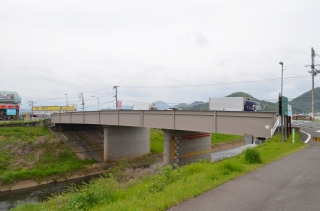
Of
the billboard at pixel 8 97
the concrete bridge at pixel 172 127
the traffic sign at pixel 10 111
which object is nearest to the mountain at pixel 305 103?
the concrete bridge at pixel 172 127

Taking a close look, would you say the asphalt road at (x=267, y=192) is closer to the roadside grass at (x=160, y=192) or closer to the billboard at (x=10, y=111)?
the roadside grass at (x=160, y=192)

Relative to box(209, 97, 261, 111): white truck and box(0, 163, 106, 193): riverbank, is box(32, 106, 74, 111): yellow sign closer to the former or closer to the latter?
box(0, 163, 106, 193): riverbank

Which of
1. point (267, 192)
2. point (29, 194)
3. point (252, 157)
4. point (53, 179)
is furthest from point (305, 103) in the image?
point (267, 192)

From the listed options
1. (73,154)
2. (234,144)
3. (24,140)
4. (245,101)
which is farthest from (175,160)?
(234,144)

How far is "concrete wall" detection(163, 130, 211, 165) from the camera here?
88.2 feet

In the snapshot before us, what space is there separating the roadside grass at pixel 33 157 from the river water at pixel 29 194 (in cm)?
155

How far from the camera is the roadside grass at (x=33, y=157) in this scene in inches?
1083

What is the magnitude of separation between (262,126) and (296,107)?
5533 inches

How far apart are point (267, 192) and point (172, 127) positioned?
15.6 m

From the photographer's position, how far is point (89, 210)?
7699 mm

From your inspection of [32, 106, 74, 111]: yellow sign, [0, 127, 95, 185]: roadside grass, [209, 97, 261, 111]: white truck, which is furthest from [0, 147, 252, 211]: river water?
[32, 106, 74, 111]: yellow sign

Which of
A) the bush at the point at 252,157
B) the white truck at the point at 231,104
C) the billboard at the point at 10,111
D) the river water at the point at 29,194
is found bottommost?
the river water at the point at 29,194

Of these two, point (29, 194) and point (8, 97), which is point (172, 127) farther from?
Result: point (8, 97)

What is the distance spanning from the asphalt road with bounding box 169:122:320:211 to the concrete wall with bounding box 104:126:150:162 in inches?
1036
